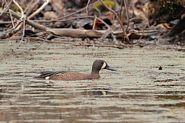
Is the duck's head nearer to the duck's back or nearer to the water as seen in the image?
the water

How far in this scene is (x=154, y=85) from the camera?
1273 cm

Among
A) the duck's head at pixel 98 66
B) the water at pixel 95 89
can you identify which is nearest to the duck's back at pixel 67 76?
the water at pixel 95 89

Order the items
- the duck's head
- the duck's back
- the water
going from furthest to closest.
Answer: the duck's head, the duck's back, the water

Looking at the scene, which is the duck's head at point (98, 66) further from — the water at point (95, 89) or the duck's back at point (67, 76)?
the duck's back at point (67, 76)

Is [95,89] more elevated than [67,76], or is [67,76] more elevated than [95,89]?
[67,76]

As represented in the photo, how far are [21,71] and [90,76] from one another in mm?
1788

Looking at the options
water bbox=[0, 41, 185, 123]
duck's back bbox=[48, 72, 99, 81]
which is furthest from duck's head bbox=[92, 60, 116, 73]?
duck's back bbox=[48, 72, 99, 81]

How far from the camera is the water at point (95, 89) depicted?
9.25 m

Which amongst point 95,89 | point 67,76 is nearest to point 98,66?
point 67,76

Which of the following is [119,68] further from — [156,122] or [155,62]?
[156,122]

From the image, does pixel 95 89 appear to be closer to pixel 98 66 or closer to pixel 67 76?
pixel 67 76

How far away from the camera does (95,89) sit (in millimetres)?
12062

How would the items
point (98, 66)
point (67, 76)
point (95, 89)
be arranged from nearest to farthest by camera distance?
point (95, 89) → point (67, 76) → point (98, 66)

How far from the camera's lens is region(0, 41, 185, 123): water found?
925 centimetres
